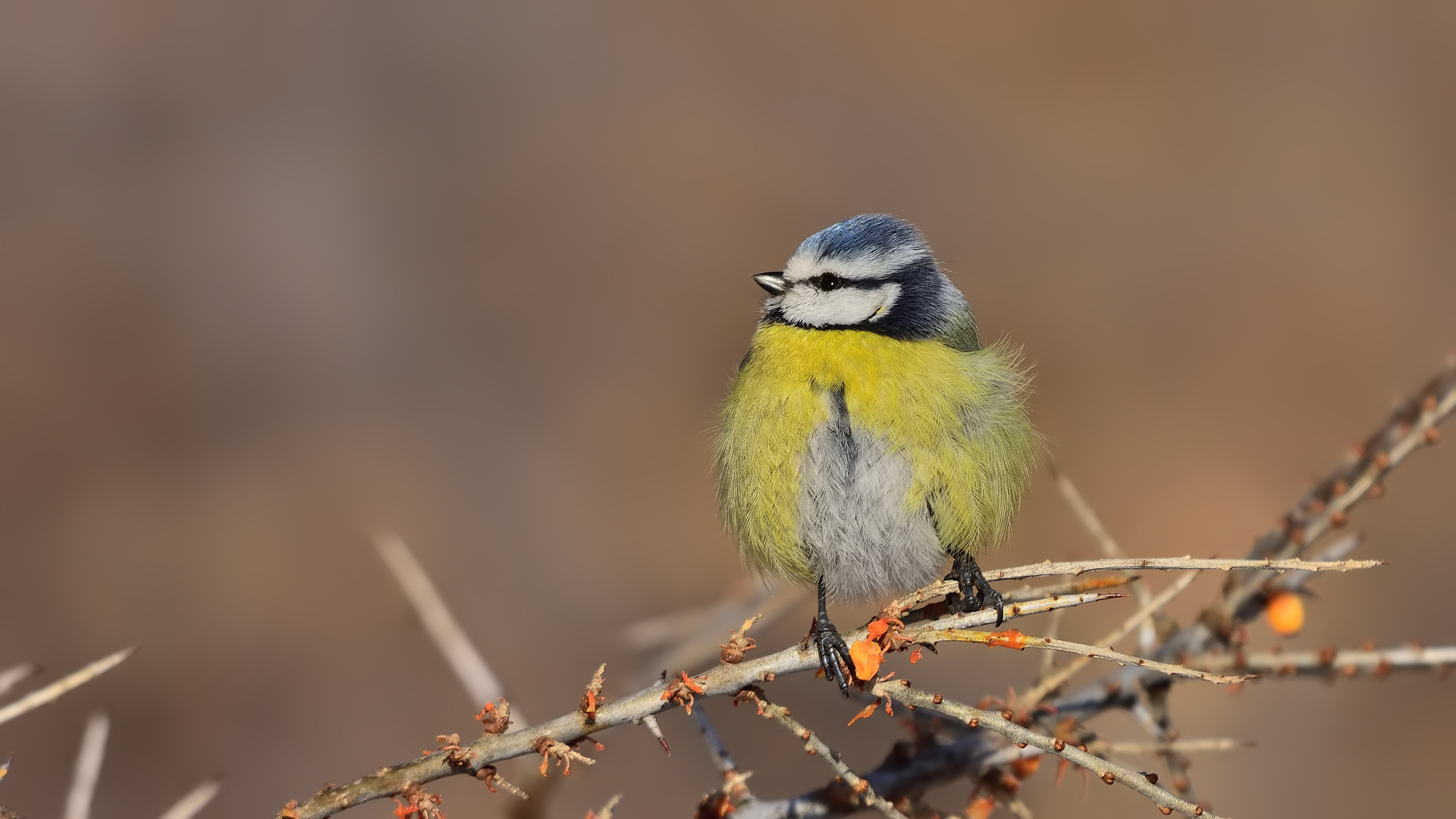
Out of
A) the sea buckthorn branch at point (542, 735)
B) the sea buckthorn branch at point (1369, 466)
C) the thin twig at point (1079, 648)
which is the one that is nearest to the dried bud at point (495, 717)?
the sea buckthorn branch at point (542, 735)

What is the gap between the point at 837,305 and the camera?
123 inches

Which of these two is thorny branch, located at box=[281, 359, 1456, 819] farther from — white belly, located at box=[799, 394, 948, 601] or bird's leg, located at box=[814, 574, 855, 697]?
white belly, located at box=[799, 394, 948, 601]

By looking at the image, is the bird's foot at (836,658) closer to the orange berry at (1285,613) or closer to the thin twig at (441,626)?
the thin twig at (441,626)

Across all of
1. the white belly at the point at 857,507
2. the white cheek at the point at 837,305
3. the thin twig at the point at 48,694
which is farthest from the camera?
the white cheek at the point at 837,305

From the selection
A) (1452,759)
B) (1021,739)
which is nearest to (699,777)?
(1452,759)

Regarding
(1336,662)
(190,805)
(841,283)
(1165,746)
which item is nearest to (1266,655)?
(1336,662)

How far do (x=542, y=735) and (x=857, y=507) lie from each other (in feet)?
4.47

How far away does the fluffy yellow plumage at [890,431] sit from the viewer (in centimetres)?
276

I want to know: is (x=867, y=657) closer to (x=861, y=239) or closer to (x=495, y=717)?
(x=495, y=717)

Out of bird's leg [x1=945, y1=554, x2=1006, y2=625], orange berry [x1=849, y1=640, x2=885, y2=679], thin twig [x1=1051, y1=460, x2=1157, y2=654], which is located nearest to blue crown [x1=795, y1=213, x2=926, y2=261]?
bird's leg [x1=945, y1=554, x2=1006, y2=625]

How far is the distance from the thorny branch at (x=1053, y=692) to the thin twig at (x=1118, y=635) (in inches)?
0.6

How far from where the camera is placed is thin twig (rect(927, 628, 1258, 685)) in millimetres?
1393

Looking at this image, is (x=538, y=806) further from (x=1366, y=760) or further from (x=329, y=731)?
(x=1366, y=760)

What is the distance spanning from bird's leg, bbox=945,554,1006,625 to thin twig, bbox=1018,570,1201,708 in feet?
0.75
